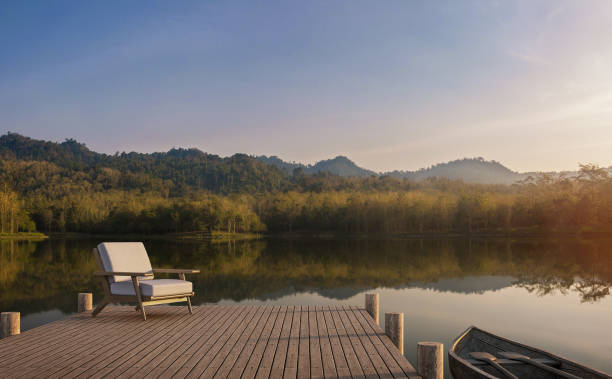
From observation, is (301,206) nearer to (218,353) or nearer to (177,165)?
(218,353)

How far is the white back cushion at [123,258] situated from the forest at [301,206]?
41421mm

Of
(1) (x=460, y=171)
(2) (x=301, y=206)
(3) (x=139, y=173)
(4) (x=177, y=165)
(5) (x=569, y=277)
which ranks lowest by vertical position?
(5) (x=569, y=277)

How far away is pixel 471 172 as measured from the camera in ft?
479

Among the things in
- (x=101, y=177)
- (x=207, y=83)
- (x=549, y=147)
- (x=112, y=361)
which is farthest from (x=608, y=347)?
(x=101, y=177)

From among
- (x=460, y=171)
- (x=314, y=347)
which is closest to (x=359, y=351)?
(x=314, y=347)

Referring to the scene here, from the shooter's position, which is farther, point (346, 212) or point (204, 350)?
point (346, 212)

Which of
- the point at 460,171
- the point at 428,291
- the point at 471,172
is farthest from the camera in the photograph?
the point at 460,171

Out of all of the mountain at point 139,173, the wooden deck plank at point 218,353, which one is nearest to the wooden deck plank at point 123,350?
the wooden deck plank at point 218,353

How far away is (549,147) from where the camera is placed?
86.6 feet

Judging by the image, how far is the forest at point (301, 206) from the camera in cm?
4269

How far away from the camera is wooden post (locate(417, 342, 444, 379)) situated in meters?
3.03

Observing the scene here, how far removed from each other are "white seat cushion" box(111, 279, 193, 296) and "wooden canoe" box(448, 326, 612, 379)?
3.06 m

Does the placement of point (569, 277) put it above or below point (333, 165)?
below

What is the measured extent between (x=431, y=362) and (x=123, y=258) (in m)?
4.08
